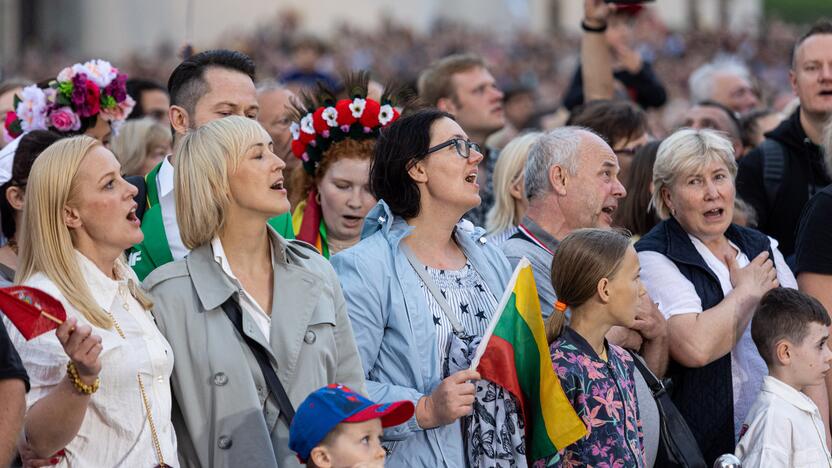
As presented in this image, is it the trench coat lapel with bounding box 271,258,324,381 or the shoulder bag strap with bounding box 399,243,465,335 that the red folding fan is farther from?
the shoulder bag strap with bounding box 399,243,465,335

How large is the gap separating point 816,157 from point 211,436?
4.14 meters

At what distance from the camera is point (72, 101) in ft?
22.6

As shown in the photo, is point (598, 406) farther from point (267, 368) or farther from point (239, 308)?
point (239, 308)

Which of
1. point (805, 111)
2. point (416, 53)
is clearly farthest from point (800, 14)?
point (805, 111)

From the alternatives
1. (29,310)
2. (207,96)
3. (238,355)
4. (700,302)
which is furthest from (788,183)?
(29,310)

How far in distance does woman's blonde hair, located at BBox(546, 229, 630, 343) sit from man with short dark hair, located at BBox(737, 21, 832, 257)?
216cm

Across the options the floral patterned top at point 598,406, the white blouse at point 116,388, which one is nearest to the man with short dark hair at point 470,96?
the floral patterned top at point 598,406

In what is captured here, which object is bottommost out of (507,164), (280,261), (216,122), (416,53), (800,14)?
(800,14)

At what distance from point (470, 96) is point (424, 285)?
420 cm

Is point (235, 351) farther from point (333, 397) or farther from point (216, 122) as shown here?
point (216, 122)

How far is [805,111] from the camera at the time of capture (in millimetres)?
7547

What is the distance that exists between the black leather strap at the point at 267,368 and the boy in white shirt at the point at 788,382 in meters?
2.04

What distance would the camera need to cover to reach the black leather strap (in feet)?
15.6

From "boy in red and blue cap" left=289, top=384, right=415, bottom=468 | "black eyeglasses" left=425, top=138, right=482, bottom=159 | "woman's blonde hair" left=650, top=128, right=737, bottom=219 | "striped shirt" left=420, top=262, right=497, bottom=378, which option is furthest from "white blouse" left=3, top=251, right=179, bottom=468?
"woman's blonde hair" left=650, top=128, right=737, bottom=219
